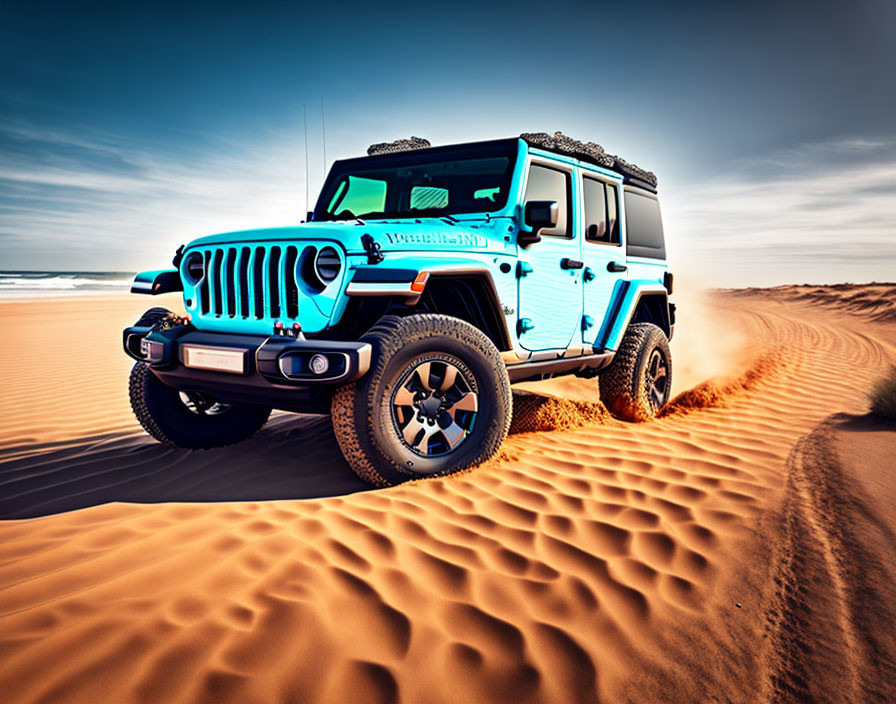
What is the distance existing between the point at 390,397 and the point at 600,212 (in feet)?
9.60

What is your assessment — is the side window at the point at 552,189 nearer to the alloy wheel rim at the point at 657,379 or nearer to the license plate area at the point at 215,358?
the alloy wheel rim at the point at 657,379

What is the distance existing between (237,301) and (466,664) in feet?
8.12

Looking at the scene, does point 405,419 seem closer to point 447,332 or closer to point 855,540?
point 447,332

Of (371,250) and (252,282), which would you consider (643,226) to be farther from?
(252,282)

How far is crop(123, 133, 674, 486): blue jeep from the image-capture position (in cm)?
329

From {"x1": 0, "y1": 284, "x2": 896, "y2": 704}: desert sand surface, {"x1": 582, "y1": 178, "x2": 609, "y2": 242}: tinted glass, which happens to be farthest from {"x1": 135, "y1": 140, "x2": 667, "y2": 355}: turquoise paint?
{"x1": 0, "y1": 284, "x2": 896, "y2": 704}: desert sand surface

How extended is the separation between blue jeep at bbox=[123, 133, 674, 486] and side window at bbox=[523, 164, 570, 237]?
0.02 metres

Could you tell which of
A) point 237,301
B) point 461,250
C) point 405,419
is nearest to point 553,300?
point 461,250

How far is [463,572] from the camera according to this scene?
254 centimetres

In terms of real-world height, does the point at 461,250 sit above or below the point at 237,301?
above

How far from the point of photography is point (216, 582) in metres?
2.38

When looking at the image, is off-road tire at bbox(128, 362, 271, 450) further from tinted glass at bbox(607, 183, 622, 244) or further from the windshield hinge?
tinted glass at bbox(607, 183, 622, 244)

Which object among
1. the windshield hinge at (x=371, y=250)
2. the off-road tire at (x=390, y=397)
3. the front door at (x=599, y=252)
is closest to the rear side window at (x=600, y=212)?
the front door at (x=599, y=252)

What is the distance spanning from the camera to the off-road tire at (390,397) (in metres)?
3.25
